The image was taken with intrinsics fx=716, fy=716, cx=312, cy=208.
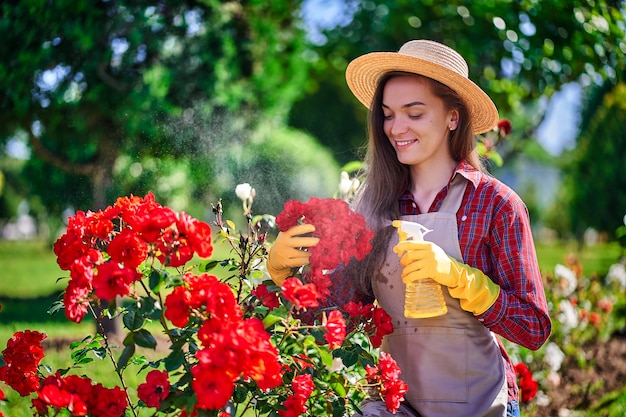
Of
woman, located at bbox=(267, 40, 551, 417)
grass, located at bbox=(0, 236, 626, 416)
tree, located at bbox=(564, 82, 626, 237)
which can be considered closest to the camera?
woman, located at bbox=(267, 40, 551, 417)

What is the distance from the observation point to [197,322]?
1667mm

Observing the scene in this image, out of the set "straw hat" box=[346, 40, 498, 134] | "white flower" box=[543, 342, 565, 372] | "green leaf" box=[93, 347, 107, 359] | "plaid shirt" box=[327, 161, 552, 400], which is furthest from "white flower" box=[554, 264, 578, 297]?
"green leaf" box=[93, 347, 107, 359]

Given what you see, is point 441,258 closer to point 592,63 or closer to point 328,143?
point 592,63

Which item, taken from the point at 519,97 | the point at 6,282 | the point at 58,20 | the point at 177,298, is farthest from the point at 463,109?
the point at 6,282

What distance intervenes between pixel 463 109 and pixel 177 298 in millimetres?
1171

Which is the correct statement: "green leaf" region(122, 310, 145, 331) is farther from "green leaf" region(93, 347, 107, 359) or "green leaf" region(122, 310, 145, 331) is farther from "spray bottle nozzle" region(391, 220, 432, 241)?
"spray bottle nozzle" region(391, 220, 432, 241)

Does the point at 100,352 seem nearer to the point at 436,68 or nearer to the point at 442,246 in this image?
the point at 442,246

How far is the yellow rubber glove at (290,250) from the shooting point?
186cm

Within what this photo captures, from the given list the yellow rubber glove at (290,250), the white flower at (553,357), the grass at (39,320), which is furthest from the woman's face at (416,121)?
the white flower at (553,357)

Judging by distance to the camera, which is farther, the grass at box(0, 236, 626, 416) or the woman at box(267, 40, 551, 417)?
the grass at box(0, 236, 626, 416)

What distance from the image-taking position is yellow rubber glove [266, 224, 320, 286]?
6.10ft

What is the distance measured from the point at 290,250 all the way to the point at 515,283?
24.6 inches

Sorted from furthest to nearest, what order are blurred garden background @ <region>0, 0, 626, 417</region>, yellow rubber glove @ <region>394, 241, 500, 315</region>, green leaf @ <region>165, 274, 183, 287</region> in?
blurred garden background @ <region>0, 0, 626, 417</region> → yellow rubber glove @ <region>394, 241, 500, 315</region> → green leaf @ <region>165, 274, 183, 287</region>

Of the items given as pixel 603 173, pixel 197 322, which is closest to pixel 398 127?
pixel 197 322
